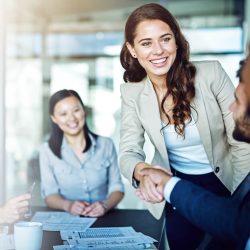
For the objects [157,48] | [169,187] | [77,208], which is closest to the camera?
[169,187]

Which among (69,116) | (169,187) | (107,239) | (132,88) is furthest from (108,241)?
(69,116)

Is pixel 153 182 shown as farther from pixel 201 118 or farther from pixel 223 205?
pixel 201 118

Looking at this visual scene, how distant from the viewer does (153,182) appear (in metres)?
1.71

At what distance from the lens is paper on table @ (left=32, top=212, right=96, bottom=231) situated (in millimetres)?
1992

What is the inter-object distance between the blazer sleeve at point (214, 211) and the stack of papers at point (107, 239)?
33 centimetres

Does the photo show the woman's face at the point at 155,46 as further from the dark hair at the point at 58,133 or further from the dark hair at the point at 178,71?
the dark hair at the point at 58,133

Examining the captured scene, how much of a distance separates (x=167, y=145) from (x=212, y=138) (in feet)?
0.64

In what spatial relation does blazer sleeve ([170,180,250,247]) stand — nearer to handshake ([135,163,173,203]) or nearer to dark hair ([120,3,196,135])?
handshake ([135,163,173,203])

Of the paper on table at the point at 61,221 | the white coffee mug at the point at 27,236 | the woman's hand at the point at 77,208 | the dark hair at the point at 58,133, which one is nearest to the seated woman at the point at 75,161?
the dark hair at the point at 58,133

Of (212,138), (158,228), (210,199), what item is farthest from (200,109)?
(210,199)

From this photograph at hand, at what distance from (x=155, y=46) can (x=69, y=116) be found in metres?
1.04

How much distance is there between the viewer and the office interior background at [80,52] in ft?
17.7

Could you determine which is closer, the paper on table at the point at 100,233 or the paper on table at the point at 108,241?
the paper on table at the point at 108,241

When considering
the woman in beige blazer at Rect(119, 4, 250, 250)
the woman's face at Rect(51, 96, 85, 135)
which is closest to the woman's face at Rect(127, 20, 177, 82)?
the woman in beige blazer at Rect(119, 4, 250, 250)
